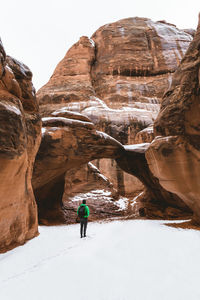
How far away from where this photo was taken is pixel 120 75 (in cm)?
A: 2816

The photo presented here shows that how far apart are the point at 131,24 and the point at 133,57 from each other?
30.3ft

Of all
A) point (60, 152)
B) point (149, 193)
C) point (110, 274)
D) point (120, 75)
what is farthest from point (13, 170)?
point (120, 75)

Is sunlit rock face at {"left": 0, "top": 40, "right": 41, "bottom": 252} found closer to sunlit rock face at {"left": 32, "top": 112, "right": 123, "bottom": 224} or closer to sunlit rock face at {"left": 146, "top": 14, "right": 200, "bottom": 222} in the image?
sunlit rock face at {"left": 32, "top": 112, "right": 123, "bottom": 224}

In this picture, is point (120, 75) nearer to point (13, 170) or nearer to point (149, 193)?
point (149, 193)

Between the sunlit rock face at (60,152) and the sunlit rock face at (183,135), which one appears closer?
the sunlit rock face at (183,135)

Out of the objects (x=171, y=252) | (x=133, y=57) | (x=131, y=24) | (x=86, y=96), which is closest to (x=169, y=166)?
(x=171, y=252)

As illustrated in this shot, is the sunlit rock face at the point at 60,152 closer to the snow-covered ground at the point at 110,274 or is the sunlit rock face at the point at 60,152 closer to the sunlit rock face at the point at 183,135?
Result: the sunlit rock face at the point at 183,135

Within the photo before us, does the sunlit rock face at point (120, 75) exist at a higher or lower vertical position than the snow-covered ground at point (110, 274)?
higher

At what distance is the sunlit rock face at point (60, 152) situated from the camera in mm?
8875

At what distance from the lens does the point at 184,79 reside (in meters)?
6.08

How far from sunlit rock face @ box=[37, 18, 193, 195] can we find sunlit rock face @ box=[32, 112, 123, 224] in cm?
913

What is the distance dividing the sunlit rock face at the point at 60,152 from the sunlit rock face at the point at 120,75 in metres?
9.13

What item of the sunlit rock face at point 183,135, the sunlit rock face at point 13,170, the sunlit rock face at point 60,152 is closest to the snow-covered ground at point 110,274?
the sunlit rock face at point 13,170

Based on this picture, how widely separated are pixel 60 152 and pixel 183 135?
220 inches
